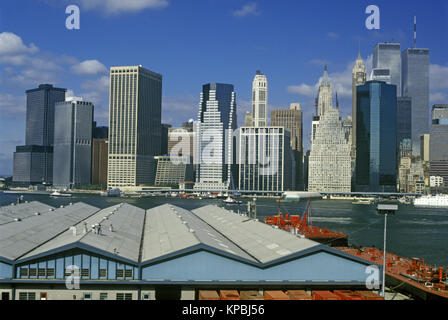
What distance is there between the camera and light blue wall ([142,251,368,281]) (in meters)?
19.1

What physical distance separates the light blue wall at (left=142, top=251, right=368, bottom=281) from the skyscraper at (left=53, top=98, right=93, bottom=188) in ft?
539

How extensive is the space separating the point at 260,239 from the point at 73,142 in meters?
178

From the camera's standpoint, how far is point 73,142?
192875 millimetres

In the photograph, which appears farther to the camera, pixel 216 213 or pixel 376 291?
pixel 216 213

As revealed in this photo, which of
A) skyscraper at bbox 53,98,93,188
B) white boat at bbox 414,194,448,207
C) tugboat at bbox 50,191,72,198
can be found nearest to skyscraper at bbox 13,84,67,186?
skyscraper at bbox 53,98,93,188

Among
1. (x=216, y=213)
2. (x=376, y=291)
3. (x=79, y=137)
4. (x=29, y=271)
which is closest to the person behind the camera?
(x=29, y=271)

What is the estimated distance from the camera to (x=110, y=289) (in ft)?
60.1

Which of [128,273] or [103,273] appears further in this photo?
[128,273]

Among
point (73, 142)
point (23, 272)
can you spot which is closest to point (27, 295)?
point (23, 272)

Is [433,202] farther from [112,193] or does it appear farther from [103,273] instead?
[103,273]
